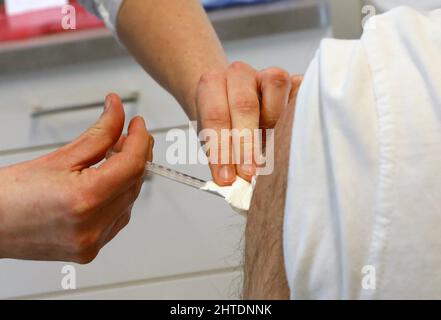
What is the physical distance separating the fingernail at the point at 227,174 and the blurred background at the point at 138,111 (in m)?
0.61

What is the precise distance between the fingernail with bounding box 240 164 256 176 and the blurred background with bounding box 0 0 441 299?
0.62 metres

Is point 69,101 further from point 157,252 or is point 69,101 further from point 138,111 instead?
point 157,252

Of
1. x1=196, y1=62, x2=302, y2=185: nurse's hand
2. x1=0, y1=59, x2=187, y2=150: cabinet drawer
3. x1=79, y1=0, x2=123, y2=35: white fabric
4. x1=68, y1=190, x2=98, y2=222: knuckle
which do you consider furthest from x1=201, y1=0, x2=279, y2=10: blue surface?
x1=68, y1=190, x2=98, y2=222: knuckle

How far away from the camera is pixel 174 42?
2.78 feet

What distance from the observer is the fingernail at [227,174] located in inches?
21.8

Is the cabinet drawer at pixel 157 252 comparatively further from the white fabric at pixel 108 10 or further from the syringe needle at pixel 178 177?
the syringe needle at pixel 178 177

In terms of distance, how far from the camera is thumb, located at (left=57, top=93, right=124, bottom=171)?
636mm

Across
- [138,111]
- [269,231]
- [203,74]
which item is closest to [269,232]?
[269,231]

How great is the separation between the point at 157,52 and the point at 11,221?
32 centimetres

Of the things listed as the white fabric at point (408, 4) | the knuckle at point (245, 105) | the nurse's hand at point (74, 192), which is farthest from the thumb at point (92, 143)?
the white fabric at point (408, 4)

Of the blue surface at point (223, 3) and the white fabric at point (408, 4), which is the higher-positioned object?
the blue surface at point (223, 3)

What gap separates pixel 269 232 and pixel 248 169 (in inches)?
5.0

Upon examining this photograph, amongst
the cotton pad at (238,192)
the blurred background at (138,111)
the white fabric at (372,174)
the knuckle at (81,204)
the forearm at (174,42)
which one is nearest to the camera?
the white fabric at (372,174)

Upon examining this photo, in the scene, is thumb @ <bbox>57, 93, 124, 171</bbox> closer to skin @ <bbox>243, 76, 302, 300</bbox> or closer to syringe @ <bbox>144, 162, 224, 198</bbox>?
syringe @ <bbox>144, 162, 224, 198</bbox>
